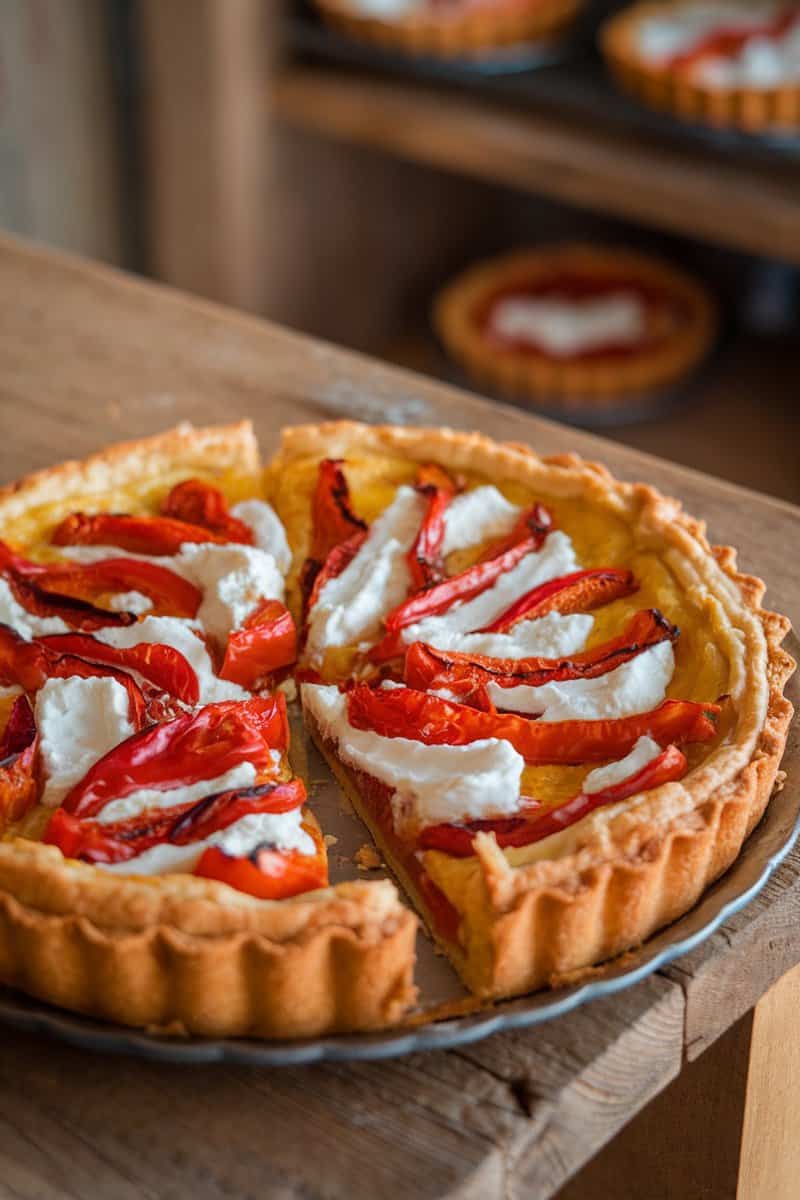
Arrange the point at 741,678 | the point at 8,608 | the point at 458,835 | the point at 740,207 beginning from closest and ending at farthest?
the point at 458,835 → the point at 741,678 → the point at 8,608 → the point at 740,207

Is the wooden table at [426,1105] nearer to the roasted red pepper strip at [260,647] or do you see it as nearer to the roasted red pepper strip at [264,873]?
the roasted red pepper strip at [264,873]

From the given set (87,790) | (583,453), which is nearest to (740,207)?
(583,453)

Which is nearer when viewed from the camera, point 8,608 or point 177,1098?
point 177,1098

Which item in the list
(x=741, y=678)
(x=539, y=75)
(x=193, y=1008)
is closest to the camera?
(x=193, y=1008)

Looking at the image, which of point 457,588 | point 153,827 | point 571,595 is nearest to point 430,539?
point 457,588

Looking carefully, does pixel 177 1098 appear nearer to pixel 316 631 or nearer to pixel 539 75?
pixel 316 631

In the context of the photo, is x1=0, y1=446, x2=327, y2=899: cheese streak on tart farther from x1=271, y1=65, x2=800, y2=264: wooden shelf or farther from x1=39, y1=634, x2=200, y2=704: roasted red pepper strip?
x1=271, y1=65, x2=800, y2=264: wooden shelf

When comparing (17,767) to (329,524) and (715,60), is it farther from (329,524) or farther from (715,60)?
(715,60)

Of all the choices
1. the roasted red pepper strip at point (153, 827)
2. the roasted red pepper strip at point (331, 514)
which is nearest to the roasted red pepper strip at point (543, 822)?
the roasted red pepper strip at point (153, 827)
